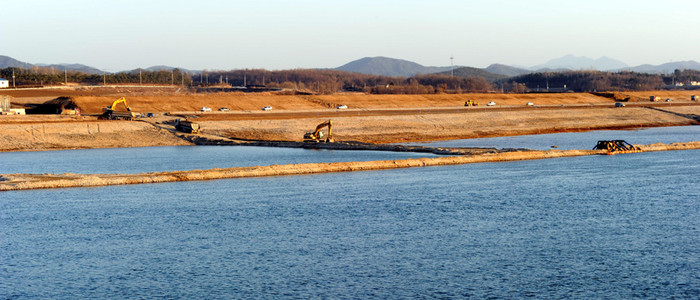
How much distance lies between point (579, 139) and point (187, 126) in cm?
4029

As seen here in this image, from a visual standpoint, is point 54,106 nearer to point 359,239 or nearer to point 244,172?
point 244,172

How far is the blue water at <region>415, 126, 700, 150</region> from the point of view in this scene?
230 feet

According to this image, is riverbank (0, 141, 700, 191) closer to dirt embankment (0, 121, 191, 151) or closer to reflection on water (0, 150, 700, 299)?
reflection on water (0, 150, 700, 299)

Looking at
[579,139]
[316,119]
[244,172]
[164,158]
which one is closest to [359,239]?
[244,172]

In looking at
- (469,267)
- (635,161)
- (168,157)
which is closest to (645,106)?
(635,161)

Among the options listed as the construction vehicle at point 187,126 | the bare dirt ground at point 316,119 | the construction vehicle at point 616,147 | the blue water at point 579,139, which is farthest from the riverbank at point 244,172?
the construction vehicle at point 187,126

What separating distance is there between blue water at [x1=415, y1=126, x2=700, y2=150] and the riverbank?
9.58m

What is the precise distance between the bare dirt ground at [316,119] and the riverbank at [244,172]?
69.3ft

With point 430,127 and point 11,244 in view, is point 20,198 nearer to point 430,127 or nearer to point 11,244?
point 11,244

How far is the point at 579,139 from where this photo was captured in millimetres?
76875

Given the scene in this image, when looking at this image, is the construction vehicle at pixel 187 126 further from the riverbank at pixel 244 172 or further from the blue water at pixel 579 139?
the riverbank at pixel 244 172

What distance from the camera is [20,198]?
37719 mm

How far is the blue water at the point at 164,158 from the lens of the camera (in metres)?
51.8

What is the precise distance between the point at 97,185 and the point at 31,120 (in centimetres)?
3996
